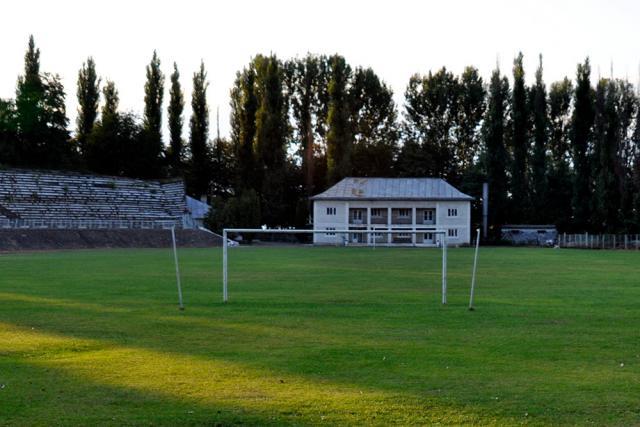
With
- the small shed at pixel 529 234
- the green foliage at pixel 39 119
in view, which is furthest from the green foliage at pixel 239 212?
the small shed at pixel 529 234

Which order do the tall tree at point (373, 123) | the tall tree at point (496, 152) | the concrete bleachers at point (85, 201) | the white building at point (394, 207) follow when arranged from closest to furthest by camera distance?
the concrete bleachers at point (85, 201)
the tall tree at point (496, 152)
the white building at point (394, 207)
the tall tree at point (373, 123)

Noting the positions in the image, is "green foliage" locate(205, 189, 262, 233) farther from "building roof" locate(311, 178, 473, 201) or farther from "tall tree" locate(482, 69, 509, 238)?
"tall tree" locate(482, 69, 509, 238)

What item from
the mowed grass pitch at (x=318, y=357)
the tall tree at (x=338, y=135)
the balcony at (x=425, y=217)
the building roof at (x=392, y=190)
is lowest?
the mowed grass pitch at (x=318, y=357)

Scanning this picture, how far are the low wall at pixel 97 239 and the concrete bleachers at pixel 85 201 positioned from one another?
13.6ft

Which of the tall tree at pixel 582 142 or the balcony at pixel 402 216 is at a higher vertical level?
the tall tree at pixel 582 142

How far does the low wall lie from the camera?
6932 centimetres

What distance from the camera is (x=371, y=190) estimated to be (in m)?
93.1

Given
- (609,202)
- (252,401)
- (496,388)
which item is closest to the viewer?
(252,401)

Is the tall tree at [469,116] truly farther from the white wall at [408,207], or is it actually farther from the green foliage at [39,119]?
the green foliage at [39,119]

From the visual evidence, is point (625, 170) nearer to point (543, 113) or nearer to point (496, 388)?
point (543, 113)

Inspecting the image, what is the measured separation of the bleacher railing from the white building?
18293 mm

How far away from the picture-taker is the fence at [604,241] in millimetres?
78250

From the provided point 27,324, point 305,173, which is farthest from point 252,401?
point 305,173

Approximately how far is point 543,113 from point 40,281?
74.6 metres
